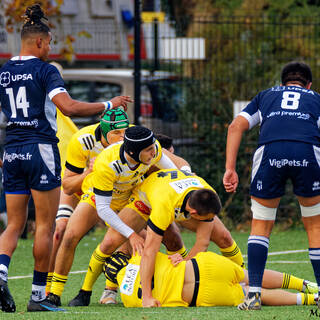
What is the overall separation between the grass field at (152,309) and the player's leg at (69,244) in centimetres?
21

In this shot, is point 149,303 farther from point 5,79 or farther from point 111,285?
point 5,79

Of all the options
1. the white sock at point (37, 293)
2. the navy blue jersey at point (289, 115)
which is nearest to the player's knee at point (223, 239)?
the navy blue jersey at point (289, 115)

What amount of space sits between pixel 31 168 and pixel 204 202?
1.34m

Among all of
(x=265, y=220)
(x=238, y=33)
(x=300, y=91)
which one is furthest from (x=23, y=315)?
(x=238, y=33)

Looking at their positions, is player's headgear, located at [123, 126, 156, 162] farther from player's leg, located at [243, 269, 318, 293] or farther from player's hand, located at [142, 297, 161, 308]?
player's leg, located at [243, 269, 318, 293]

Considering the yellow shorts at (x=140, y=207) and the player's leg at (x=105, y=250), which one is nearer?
the player's leg at (x=105, y=250)

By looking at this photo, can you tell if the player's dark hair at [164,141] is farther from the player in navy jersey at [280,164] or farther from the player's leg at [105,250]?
the player in navy jersey at [280,164]

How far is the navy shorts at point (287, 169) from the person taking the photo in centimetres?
582

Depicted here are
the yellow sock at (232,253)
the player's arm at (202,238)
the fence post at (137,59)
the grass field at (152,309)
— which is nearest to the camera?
the grass field at (152,309)

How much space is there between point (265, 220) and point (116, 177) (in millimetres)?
1303

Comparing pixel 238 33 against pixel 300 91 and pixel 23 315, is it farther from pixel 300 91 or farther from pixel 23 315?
pixel 23 315

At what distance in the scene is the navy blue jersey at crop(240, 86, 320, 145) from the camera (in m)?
5.90

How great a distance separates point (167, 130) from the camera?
1166 cm

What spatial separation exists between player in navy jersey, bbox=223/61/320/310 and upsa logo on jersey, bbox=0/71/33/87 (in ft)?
5.07
